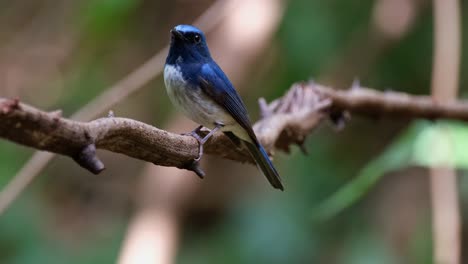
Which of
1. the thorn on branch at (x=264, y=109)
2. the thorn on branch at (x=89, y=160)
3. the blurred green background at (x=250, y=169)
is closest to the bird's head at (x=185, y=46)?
the thorn on branch at (x=264, y=109)

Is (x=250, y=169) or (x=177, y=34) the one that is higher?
(x=177, y=34)

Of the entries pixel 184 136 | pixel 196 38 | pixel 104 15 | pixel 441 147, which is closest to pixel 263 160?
pixel 184 136

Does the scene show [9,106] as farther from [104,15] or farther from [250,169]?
[250,169]

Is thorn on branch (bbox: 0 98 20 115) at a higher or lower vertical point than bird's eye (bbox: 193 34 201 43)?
higher

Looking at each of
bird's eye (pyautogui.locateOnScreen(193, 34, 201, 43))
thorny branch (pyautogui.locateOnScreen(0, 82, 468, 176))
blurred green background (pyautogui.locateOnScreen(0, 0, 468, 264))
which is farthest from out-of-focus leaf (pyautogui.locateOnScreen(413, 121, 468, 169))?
bird's eye (pyautogui.locateOnScreen(193, 34, 201, 43))

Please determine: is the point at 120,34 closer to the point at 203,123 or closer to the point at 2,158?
the point at 2,158

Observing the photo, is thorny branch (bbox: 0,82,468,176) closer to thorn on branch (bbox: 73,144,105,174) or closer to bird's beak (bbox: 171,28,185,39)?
thorn on branch (bbox: 73,144,105,174)

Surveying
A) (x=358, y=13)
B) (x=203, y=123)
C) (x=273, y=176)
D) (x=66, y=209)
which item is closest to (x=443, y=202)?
(x=273, y=176)
